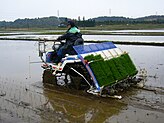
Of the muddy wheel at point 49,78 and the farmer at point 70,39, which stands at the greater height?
the farmer at point 70,39

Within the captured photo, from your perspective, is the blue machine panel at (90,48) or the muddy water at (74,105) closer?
the muddy water at (74,105)

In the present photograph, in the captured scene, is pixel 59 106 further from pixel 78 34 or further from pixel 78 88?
pixel 78 34

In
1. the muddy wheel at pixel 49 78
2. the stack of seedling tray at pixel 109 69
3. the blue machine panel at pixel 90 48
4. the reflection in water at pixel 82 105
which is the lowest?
the reflection in water at pixel 82 105

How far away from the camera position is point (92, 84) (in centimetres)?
932

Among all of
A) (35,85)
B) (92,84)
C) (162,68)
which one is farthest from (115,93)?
(162,68)

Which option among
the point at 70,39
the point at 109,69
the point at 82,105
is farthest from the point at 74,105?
the point at 70,39

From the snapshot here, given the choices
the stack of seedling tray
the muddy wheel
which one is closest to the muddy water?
the muddy wheel

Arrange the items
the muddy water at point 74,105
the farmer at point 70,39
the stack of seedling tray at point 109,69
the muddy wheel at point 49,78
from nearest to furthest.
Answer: the muddy water at point 74,105 → the stack of seedling tray at point 109,69 → the farmer at point 70,39 → the muddy wheel at point 49,78

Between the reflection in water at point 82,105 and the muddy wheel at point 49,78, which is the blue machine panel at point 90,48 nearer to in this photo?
the reflection in water at point 82,105

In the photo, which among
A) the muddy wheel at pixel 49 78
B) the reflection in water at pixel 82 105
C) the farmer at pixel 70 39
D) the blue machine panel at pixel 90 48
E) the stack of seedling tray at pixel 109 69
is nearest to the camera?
the reflection in water at pixel 82 105

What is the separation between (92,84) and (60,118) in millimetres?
2383

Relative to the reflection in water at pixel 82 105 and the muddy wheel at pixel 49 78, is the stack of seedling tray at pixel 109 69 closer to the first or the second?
the reflection in water at pixel 82 105

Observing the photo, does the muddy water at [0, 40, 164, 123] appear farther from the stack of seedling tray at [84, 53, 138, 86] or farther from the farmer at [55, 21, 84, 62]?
the farmer at [55, 21, 84, 62]

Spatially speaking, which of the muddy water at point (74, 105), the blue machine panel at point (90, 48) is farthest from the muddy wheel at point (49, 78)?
the blue machine panel at point (90, 48)
